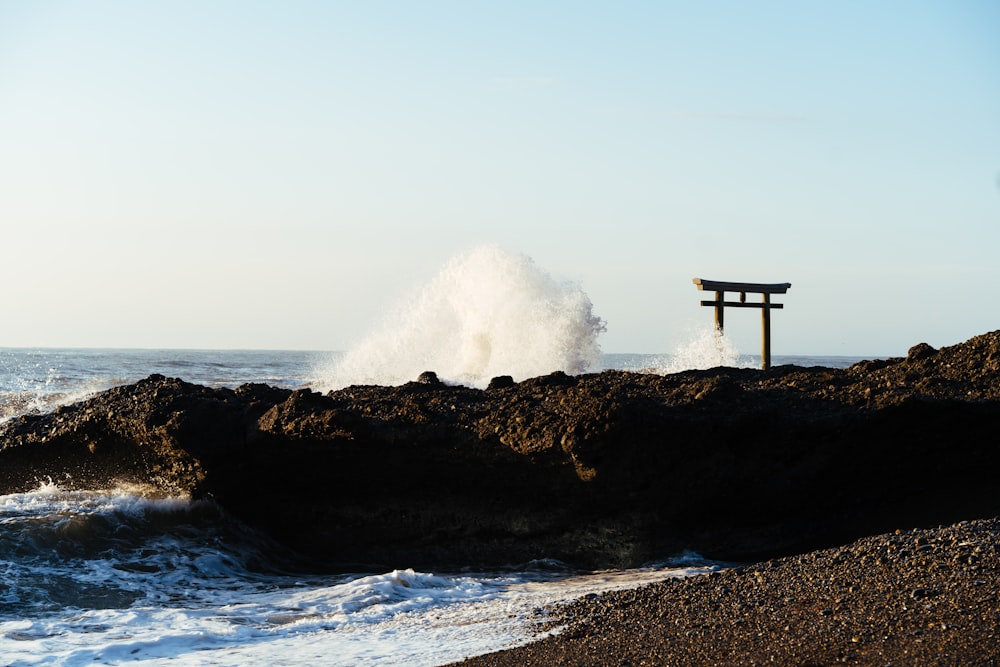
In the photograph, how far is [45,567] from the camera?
23.0 ft

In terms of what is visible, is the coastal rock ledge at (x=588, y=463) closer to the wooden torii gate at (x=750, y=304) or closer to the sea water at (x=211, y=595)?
the sea water at (x=211, y=595)

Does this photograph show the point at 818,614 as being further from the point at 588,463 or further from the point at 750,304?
the point at 750,304

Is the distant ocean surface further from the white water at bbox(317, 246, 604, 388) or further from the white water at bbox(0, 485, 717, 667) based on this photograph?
the white water at bbox(317, 246, 604, 388)

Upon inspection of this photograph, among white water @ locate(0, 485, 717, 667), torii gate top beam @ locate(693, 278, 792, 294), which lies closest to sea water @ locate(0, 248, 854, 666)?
white water @ locate(0, 485, 717, 667)

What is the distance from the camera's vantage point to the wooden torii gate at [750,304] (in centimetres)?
1819

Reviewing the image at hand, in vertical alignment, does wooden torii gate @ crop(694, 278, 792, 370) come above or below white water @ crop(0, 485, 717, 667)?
above

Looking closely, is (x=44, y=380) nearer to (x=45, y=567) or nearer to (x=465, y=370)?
(x=465, y=370)

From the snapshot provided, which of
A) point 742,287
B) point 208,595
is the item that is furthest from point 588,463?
point 742,287

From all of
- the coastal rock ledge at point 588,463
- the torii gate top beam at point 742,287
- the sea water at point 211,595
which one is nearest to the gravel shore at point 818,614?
the sea water at point 211,595

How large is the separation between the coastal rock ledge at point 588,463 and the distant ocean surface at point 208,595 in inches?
14.2

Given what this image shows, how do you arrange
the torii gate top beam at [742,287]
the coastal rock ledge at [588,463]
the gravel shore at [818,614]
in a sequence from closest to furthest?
1. the gravel shore at [818,614]
2. the coastal rock ledge at [588,463]
3. the torii gate top beam at [742,287]

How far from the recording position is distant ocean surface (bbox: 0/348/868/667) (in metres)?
5.33

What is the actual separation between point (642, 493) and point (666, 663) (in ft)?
9.50

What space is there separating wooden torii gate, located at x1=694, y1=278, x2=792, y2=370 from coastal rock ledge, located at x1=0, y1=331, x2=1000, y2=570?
10109mm
